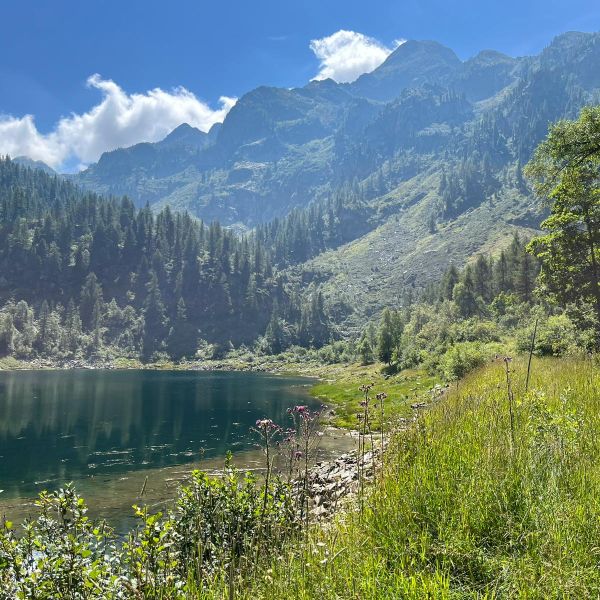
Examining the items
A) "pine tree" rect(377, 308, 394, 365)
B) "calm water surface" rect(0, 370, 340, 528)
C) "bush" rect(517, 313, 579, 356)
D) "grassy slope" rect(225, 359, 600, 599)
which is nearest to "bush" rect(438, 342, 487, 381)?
"bush" rect(517, 313, 579, 356)

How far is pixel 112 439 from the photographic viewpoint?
45906 mm

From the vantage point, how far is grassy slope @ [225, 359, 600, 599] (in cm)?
455

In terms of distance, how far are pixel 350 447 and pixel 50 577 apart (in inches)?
1317

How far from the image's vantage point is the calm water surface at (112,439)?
97.0 feet

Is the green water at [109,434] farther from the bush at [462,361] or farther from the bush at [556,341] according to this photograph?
the bush at [556,341]

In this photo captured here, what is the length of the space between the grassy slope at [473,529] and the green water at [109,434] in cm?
2529

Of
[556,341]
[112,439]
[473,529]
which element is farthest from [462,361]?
[473,529]

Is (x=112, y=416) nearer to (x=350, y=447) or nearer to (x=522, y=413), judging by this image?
(x=350, y=447)

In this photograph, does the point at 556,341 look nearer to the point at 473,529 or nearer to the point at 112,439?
the point at 473,529

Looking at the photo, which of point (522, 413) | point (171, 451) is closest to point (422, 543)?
point (522, 413)

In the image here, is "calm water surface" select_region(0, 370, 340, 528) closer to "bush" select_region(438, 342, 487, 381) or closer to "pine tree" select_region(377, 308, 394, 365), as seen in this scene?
"bush" select_region(438, 342, 487, 381)

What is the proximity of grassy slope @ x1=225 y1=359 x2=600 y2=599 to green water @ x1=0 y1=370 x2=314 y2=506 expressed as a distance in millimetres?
25295

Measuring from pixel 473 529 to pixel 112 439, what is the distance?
152ft

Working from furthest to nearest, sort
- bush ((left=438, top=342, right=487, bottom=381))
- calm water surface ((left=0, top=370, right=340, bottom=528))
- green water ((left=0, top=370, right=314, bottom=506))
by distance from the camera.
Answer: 1. bush ((left=438, top=342, right=487, bottom=381))
2. green water ((left=0, top=370, right=314, bottom=506))
3. calm water surface ((left=0, top=370, right=340, bottom=528))
